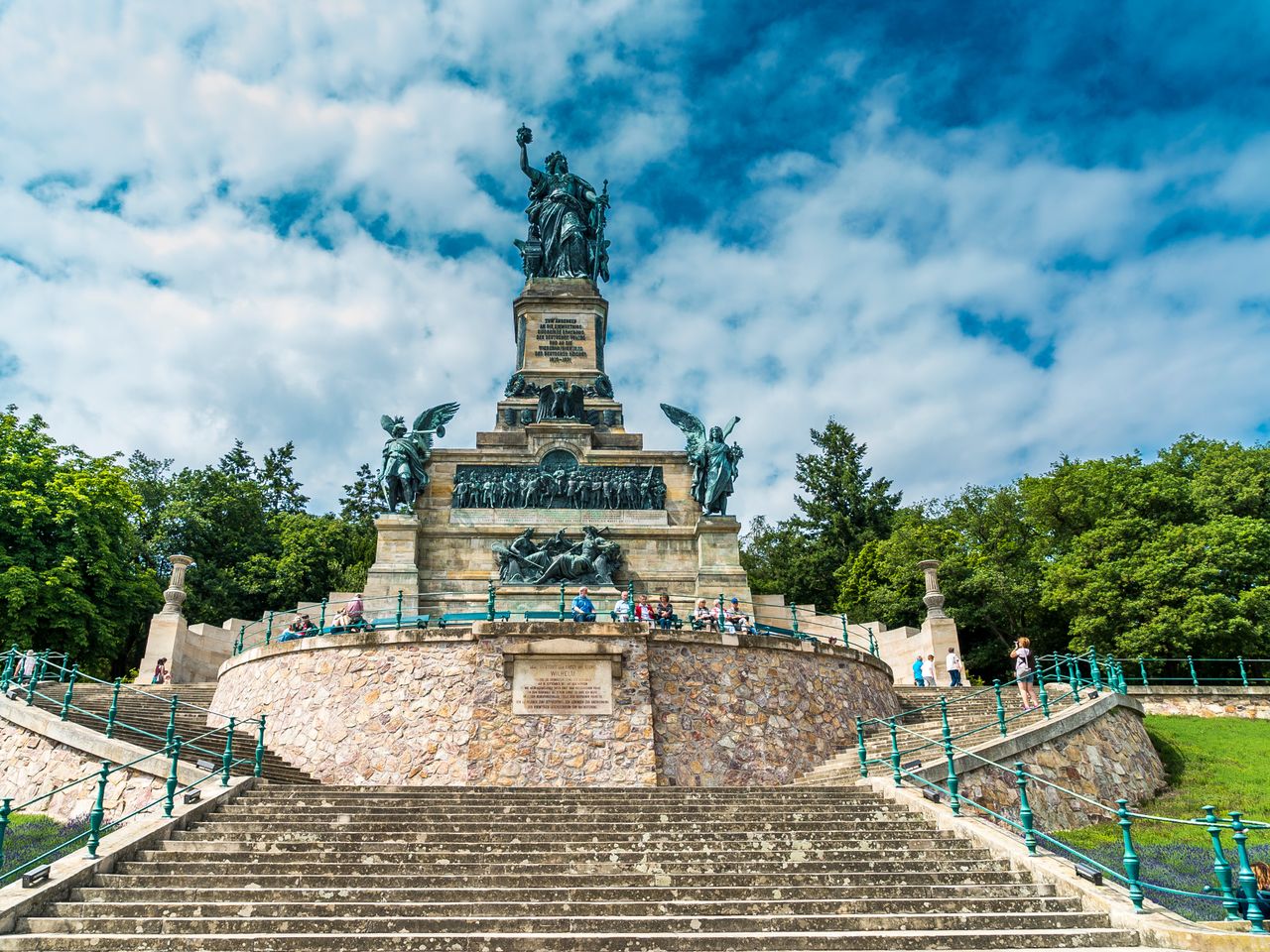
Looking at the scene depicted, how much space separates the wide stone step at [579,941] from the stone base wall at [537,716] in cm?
744

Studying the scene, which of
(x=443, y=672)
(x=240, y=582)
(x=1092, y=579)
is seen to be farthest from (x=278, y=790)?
(x=240, y=582)

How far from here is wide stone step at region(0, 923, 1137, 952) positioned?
8031mm

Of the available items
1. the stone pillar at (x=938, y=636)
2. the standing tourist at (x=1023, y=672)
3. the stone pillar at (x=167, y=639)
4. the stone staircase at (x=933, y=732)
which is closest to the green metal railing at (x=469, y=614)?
the stone pillar at (x=167, y=639)

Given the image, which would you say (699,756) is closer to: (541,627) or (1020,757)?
(541,627)

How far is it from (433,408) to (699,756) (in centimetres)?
1574

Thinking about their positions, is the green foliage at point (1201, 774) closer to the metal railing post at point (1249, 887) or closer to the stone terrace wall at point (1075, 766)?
the stone terrace wall at point (1075, 766)

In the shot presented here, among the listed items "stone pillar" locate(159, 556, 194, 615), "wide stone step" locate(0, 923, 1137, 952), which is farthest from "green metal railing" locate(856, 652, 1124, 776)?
"stone pillar" locate(159, 556, 194, 615)

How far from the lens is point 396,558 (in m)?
26.1

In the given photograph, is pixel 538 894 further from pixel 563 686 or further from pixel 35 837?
pixel 35 837

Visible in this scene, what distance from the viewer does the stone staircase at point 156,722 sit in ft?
49.0

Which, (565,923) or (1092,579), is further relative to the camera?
(1092,579)

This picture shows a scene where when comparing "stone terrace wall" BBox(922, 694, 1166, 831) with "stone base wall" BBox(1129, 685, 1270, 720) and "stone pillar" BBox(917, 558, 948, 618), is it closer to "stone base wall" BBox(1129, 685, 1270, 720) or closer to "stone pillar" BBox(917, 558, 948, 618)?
"stone base wall" BBox(1129, 685, 1270, 720)

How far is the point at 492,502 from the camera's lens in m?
27.4

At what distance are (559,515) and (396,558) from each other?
4555 mm
